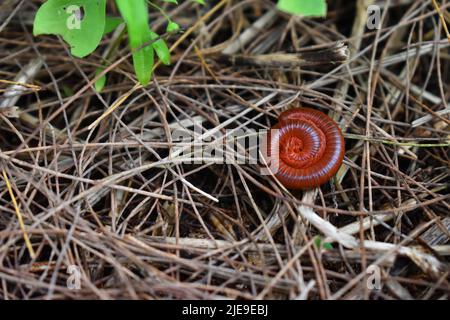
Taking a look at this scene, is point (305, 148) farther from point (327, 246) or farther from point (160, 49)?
point (160, 49)

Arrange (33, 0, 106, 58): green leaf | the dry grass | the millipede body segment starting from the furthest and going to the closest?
the millipede body segment → (33, 0, 106, 58): green leaf → the dry grass

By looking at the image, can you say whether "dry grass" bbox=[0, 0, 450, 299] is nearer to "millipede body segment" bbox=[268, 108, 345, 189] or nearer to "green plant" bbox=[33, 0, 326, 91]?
"millipede body segment" bbox=[268, 108, 345, 189]

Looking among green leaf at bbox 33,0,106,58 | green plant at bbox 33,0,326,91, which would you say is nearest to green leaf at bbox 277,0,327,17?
green plant at bbox 33,0,326,91

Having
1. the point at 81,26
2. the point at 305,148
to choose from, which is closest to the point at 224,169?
the point at 305,148

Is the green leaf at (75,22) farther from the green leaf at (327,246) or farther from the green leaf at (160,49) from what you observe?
the green leaf at (327,246)

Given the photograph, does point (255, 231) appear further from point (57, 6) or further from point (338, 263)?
point (57, 6)
